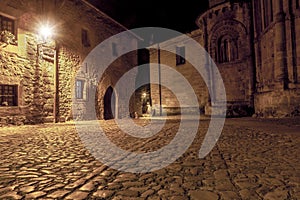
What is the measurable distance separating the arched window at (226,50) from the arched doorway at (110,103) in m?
8.67

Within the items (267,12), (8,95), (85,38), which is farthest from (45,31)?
(267,12)

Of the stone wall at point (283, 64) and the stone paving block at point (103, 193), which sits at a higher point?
the stone wall at point (283, 64)

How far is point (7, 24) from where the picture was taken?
910cm

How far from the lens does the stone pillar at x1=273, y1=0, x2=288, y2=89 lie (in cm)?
Answer: 1045

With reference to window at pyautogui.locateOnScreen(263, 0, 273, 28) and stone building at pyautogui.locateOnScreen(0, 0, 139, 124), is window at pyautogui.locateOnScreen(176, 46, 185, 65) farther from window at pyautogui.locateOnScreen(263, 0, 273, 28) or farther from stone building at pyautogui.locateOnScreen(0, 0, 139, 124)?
stone building at pyautogui.locateOnScreen(0, 0, 139, 124)

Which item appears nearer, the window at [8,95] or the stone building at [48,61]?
the window at [8,95]

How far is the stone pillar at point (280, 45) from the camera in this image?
10.5m

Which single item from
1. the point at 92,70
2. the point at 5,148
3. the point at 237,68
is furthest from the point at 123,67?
the point at 5,148

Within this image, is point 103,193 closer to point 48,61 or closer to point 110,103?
point 48,61

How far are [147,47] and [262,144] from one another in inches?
765

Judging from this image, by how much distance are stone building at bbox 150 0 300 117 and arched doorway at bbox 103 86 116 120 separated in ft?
22.6

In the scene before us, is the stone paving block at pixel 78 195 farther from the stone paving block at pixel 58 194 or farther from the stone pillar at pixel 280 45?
the stone pillar at pixel 280 45

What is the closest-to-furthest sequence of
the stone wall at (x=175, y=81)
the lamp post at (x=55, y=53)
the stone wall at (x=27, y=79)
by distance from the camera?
1. the stone wall at (x=27, y=79)
2. the lamp post at (x=55, y=53)
3. the stone wall at (x=175, y=81)

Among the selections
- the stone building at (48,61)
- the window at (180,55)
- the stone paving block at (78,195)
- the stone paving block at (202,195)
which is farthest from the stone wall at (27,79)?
the window at (180,55)
